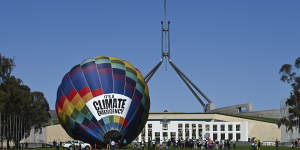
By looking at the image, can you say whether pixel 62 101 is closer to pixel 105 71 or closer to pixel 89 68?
pixel 89 68

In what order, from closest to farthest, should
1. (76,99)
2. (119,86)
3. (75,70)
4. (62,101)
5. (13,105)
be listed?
(76,99), (119,86), (62,101), (75,70), (13,105)

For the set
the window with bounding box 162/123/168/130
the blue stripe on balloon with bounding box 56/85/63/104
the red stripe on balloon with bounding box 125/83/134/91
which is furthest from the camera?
the window with bounding box 162/123/168/130

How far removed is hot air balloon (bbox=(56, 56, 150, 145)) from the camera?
2178 inches

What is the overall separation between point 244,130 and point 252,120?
50.7 ft

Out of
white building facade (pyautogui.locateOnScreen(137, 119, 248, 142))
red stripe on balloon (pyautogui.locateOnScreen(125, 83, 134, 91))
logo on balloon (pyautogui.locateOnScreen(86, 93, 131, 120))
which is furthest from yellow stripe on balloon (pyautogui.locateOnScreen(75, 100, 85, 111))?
white building facade (pyautogui.locateOnScreen(137, 119, 248, 142))

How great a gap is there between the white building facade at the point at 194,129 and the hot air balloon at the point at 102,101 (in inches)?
2851

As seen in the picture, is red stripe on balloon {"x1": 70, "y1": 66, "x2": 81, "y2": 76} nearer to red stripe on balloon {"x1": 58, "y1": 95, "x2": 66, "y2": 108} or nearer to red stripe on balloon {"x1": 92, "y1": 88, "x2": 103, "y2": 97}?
red stripe on balloon {"x1": 58, "y1": 95, "x2": 66, "y2": 108}

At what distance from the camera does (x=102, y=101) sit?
5544cm

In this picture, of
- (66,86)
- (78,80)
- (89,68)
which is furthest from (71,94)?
(89,68)

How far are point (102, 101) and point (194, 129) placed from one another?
8197 cm

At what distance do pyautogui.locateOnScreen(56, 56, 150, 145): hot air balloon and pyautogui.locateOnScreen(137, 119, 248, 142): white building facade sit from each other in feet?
238

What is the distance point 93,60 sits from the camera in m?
59.8

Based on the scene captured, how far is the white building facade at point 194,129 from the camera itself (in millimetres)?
132375

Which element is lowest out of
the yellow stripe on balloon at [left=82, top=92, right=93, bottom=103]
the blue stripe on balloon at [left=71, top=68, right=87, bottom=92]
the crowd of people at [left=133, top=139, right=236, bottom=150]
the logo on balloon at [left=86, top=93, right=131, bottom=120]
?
the crowd of people at [left=133, top=139, right=236, bottom=150]
